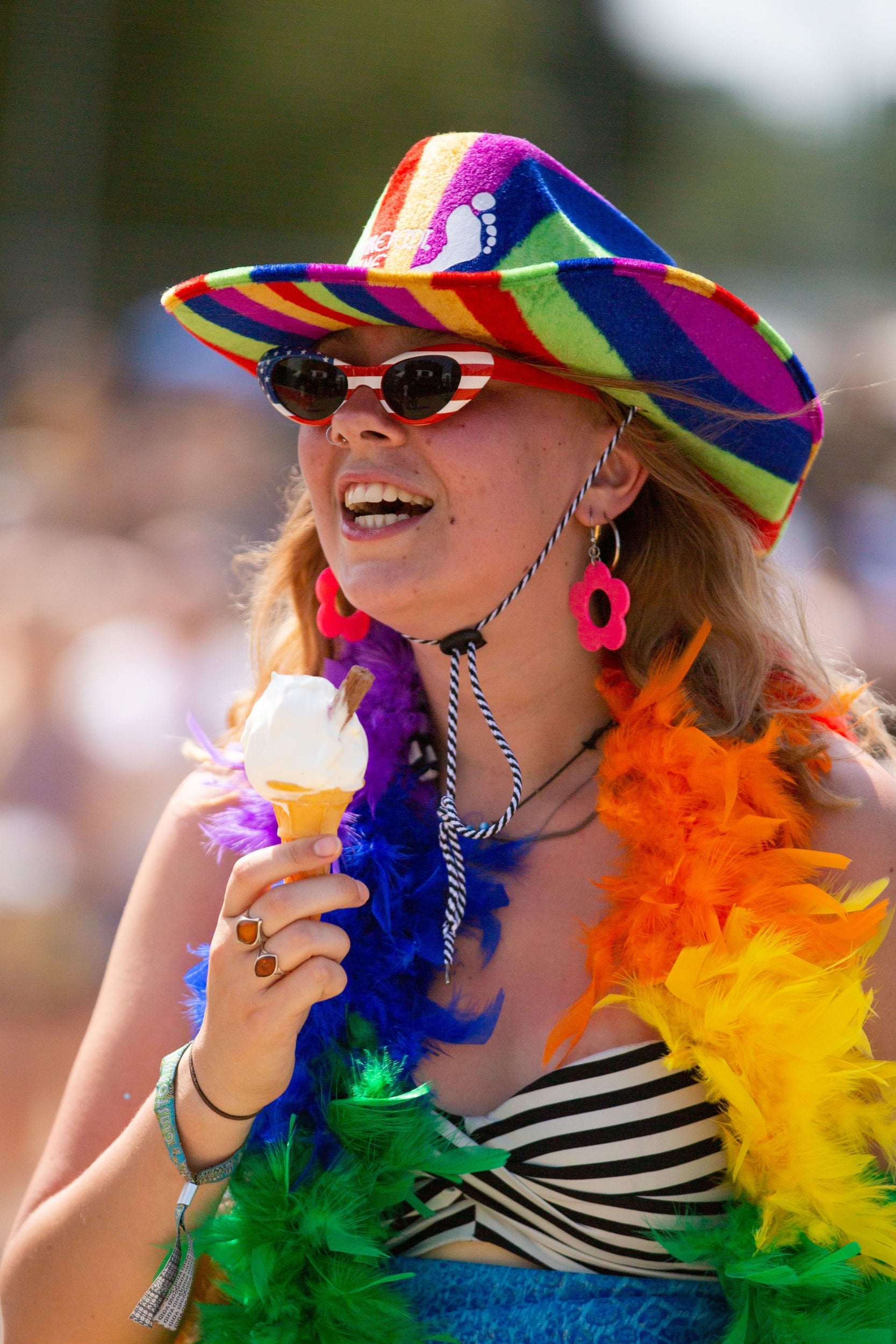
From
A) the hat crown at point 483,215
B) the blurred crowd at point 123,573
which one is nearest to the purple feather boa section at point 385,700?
the hat crown at point 483,215

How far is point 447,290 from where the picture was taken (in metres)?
1.49

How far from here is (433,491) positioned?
5.26 ft

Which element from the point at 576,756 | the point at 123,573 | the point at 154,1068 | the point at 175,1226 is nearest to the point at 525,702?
the point at 576,756

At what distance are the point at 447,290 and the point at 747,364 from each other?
18.7 inches

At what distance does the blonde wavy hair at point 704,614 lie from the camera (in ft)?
5.88

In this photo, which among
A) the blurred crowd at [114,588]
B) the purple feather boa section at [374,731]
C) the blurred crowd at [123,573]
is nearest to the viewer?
Result: the purple feather boa section at [374,731]

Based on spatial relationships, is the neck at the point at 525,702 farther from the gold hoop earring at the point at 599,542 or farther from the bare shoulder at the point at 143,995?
the bare shoulder at the point at 143,995

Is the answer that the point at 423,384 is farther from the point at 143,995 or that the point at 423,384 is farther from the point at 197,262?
the point at 197,262

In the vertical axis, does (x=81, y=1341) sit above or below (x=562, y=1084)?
below

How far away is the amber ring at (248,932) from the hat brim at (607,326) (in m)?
0.76

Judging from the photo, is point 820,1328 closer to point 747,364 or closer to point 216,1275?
point 216,1275

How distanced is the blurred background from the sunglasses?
3038 mm

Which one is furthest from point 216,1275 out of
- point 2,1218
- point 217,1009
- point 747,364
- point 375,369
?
point 2,1218

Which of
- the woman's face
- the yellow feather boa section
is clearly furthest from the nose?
the yellow feather boa section
